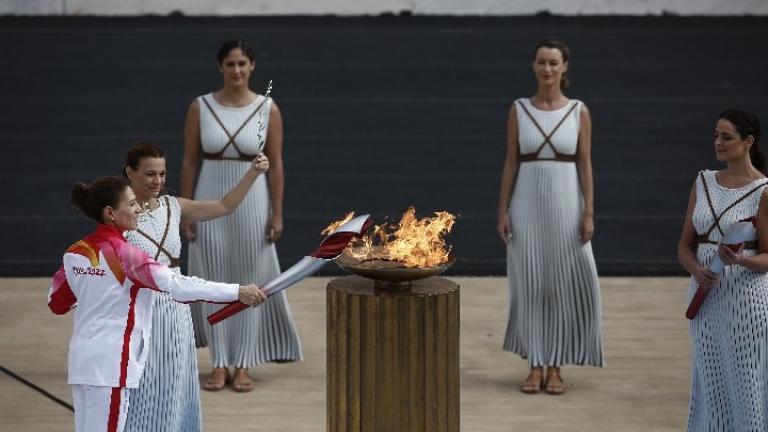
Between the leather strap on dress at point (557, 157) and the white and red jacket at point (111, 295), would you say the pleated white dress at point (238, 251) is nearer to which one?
the leather strap on dress at point (557, 157)

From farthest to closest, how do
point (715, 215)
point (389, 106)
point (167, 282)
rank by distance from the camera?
point (389, 106), point (715, 215), point (167, 282)

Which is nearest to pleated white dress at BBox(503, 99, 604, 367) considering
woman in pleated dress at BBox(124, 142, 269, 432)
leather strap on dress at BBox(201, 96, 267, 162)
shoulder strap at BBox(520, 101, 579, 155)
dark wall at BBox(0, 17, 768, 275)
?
shoulder strap at BBox(520, 101, 579, 155)

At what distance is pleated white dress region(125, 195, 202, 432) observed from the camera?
498cm

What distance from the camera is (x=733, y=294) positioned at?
518cm

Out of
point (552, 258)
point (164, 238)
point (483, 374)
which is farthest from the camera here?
point (483, 374)

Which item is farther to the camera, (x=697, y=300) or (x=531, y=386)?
(x=531, y=386)

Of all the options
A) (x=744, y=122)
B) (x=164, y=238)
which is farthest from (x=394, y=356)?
(x=744, y=122)

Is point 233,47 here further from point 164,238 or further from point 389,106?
point 389,106

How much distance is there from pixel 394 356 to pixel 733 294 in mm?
1328

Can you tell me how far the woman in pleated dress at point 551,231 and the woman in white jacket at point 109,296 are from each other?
93.5 inches

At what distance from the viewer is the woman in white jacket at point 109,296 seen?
175 inches

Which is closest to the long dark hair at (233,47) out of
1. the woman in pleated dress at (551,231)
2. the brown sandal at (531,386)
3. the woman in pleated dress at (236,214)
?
the woman in pleated dress at (236,214)

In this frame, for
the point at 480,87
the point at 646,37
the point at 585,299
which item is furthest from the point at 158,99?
the point at 585,299

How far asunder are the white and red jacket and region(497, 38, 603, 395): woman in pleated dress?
2414mm
